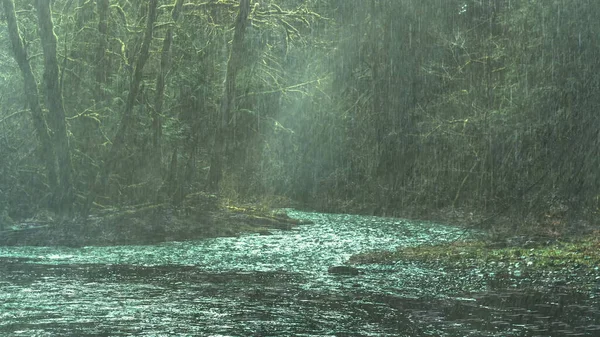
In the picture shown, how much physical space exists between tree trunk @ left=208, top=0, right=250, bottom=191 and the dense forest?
8 centimetres

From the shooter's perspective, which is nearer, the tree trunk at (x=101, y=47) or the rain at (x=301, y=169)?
the rain at (x=301, y=169)

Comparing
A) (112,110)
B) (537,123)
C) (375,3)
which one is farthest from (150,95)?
(537,123)

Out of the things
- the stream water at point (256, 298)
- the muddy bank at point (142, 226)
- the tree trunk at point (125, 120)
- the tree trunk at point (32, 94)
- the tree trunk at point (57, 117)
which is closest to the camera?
the stream water at point (256, 298)

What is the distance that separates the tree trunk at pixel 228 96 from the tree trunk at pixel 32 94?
8.47 metres

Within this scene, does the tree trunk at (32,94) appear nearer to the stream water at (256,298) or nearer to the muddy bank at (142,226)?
the muddy bank at (142,226)

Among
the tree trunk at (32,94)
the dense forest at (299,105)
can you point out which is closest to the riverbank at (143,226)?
the dense forest at (299,105)

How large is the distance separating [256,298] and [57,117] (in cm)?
1387

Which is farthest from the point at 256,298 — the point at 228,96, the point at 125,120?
the point at 228,96

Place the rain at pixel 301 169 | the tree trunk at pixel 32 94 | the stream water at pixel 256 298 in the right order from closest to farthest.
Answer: the stream water at pixel 256 298
the rain at pixel 301 169
the tree trunk at pixel 32 94

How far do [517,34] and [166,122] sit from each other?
1330 cm

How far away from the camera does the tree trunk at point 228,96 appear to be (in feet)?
107

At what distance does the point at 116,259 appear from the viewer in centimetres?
1878

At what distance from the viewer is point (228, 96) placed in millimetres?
33531

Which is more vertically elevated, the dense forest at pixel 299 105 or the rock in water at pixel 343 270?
the dense forest at pixel 299 105
